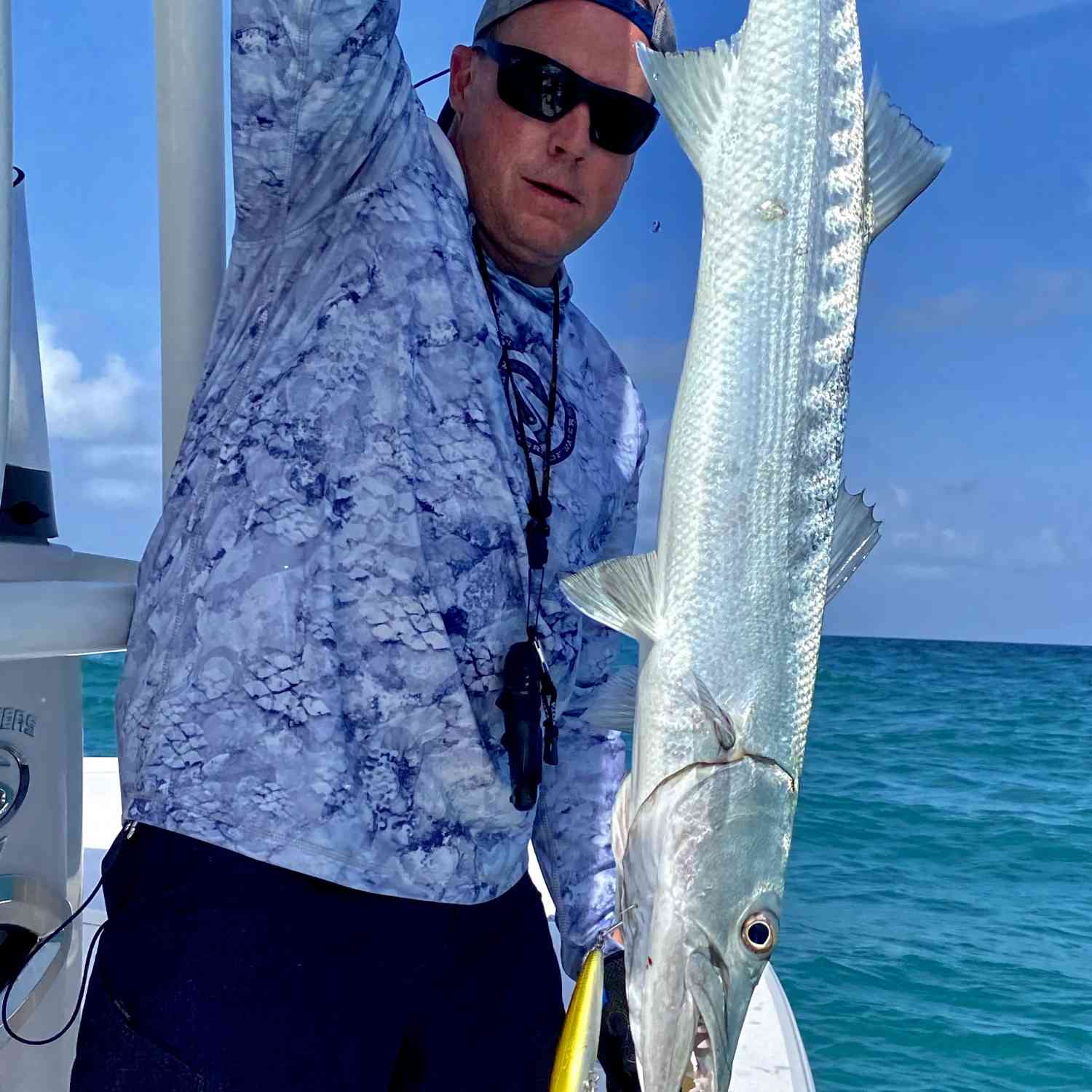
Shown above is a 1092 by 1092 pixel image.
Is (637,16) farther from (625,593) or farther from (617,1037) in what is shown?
(617,1037)

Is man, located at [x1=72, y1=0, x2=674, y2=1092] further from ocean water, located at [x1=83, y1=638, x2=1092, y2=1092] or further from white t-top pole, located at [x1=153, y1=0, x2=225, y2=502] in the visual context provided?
ocean water, located at [x1=83, y1=638, x2=1092, y2=1092]

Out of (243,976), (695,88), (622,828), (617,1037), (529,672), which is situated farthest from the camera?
(617,1037)

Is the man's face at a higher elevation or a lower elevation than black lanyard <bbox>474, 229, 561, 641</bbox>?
higher

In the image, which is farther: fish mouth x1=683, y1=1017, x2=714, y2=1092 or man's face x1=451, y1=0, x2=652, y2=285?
man's face x1=451, y1=0, x2=652, y2=285

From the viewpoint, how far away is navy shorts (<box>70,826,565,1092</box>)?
5.02 ft

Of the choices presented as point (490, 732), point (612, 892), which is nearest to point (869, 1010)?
point (612, 892)

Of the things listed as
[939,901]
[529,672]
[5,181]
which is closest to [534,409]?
[529,672]

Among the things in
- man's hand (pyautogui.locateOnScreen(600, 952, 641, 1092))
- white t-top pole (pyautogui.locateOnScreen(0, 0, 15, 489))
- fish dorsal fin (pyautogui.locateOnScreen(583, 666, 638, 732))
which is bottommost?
man's hand (pyautogui.locateOnScreen(600, 952, 641, 1092))

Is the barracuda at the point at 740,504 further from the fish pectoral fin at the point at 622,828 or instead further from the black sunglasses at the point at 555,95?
the black sunglasses at the point at 555,95

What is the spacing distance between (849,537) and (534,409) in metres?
0.70

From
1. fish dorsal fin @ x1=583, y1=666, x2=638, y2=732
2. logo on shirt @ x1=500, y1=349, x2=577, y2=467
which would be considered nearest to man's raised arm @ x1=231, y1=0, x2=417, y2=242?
logo on shirt @ x1=500, y1=349, x2=577, y2=467

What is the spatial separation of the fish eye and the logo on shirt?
86 centimetres

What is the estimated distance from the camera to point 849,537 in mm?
1516

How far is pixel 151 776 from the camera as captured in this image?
1.57 m
